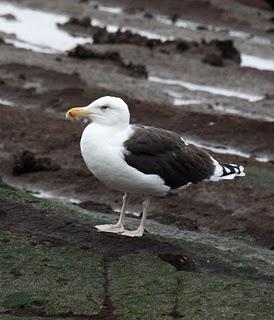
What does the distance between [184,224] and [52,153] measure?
9.59 meters

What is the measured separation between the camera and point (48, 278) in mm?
12688

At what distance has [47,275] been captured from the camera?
12.8 m

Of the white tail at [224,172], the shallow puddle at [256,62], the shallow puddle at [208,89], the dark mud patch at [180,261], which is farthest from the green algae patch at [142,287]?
the shallow puddle at [256,62]

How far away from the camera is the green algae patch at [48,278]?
1206 centimetres

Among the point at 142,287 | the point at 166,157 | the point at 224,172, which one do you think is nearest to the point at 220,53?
the point at 224,172

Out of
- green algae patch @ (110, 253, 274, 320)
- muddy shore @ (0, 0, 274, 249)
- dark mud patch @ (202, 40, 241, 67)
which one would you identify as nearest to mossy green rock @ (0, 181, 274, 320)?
green algae patch @ (110, 253, 274, 320)

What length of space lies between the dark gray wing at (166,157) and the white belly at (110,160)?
120 millimetres

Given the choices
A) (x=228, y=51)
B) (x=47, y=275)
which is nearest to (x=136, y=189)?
(x=47, y=275)

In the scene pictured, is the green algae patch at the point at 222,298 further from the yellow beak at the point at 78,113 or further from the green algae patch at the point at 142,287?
the yellow beak at the point at 78,113

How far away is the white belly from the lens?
13.6 meters

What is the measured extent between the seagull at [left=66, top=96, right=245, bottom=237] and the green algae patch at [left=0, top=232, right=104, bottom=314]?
4.09 ft

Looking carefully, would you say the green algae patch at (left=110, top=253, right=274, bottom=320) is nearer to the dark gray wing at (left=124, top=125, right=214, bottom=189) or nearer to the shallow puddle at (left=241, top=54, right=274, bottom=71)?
the dark gray wing at (left=124, top=125, right=214, bottom=189)

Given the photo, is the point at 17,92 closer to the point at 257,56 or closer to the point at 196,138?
the point at 196,138

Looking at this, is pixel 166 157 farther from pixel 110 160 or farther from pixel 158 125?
pixel 158 125
